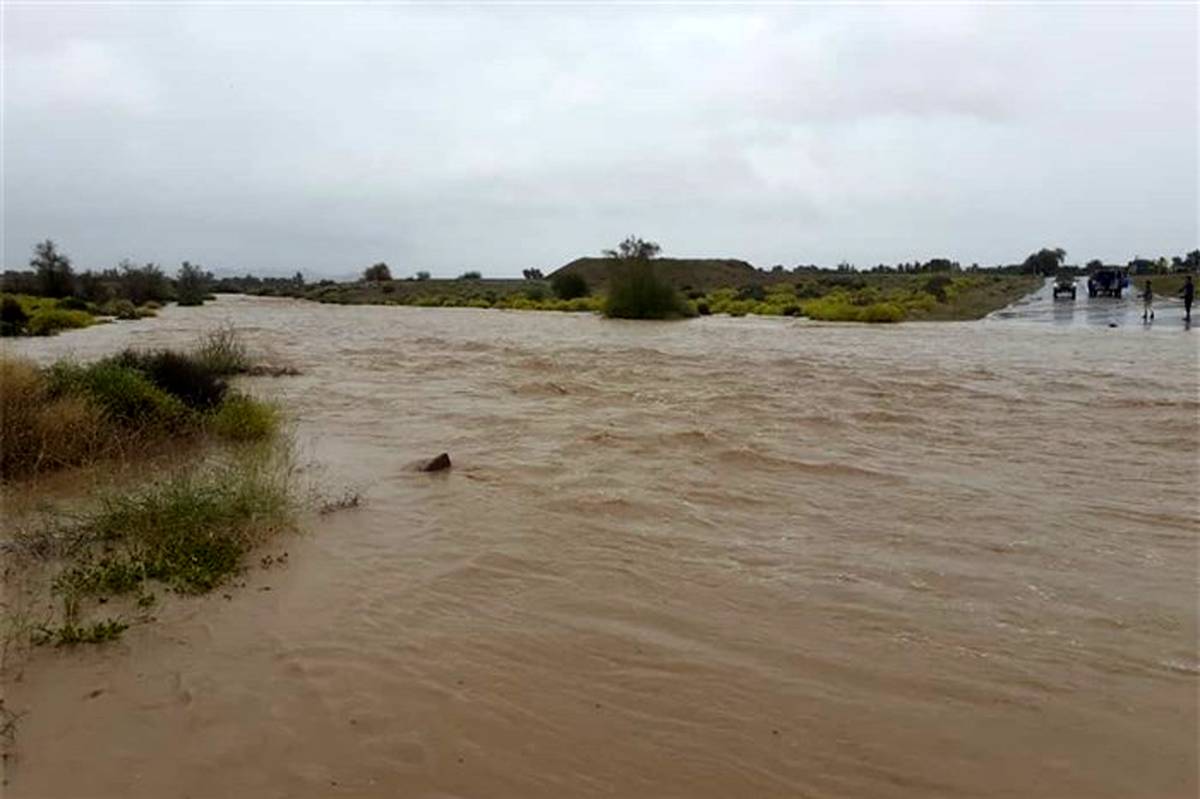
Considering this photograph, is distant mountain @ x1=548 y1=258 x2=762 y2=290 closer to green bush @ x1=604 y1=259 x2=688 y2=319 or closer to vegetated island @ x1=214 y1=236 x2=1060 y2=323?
vegetated island @ x1=214 y1=236 x2=1060 y2=323

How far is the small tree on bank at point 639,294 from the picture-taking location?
4397cm

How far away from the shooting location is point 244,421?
11.2 meters

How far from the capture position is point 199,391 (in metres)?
12.7

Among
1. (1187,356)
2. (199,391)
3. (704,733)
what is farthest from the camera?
(1187,356)

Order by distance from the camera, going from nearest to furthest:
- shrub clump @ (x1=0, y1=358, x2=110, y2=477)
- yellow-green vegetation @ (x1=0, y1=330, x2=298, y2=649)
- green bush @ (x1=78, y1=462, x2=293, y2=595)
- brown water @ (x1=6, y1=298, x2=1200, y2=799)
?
brown water @ (x1=6, y1=298, x2=1200, y2=799), yellow-green vegetation @ (x1=0, y1=330, x2=298, y2=649), green bush @ (x1=78, y1=462, x2=293, y2=595), shrub clump @ (x1=0, y1=358, x2=110, y2=477)

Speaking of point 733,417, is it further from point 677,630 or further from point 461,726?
point 461,726

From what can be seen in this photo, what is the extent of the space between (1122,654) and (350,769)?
171 inches

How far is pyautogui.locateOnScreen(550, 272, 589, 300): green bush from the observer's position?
63906 mm

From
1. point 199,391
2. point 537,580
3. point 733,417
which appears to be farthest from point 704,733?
point 199,391

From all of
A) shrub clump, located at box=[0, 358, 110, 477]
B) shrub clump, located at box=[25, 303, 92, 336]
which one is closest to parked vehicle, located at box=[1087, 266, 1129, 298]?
shrub clump, located at box=[0, 358, 110, 477]

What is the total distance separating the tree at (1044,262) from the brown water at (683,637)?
366ft

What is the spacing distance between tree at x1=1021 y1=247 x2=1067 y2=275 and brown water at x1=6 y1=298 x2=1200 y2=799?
366 feet

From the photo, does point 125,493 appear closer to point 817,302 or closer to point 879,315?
point 879,315

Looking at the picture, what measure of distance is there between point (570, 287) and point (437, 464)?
55.4m
